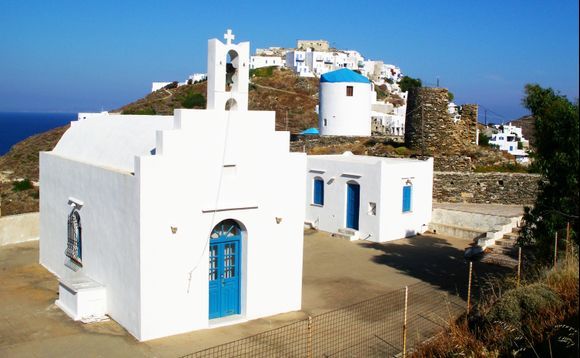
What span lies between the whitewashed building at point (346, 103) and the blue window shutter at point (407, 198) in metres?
13.9

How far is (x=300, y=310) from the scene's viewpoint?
12797 millimetres

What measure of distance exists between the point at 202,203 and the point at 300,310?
3.28 m

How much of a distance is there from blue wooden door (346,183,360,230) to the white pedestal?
10347 millimetres

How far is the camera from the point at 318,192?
21.9m

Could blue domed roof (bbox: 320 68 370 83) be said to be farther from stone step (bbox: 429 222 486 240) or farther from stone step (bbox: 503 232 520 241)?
stone step (bbox: 503 232 520 241)

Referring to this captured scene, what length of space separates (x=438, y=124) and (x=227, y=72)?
58.6 feet

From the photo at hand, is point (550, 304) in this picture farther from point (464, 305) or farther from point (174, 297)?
point (174, 297)

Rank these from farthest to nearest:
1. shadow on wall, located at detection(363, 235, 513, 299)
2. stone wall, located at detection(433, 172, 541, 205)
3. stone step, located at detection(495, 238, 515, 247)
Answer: stone wall, located at detection(433, 172, 541, 205), stone step, located at detection(495, 238, 515, 247), shadow on wall, located at detection(363, 235, 513, 299)

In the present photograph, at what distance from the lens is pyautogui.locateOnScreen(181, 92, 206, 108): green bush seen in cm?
6844

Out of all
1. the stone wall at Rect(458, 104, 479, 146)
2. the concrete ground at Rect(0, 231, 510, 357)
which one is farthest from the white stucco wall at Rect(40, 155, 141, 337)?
the stone wall at Rect(458, 104, 479, 146)

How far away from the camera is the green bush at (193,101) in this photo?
2694 inches

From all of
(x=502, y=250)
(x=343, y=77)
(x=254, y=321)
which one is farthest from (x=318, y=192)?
(x=343, y=77)

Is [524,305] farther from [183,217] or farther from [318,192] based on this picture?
[318,192]

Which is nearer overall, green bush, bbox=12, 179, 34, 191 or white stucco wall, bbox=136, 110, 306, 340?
white stucco wall, bbox=136, 110, 306, 340
